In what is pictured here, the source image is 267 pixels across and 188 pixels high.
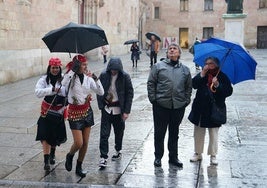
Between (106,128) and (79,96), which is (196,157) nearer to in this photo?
(106,128)

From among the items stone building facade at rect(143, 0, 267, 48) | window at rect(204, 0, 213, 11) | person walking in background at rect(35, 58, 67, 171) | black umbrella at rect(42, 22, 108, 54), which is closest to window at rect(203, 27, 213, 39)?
stone building facade at rect(143, 0, 267, 48)

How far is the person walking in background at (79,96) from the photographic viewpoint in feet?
19.3

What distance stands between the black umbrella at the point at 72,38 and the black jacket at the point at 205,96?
1593 mm

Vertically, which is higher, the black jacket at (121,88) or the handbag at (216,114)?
the black jacket at (121,88)

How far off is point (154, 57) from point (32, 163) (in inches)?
661

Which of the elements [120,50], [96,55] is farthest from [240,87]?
[120,50]

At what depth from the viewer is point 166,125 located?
21.4 ft

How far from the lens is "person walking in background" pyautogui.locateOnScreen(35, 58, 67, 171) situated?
6.07 metres

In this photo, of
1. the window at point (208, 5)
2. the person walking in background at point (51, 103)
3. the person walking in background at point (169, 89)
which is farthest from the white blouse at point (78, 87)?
the window at point (208, 5)

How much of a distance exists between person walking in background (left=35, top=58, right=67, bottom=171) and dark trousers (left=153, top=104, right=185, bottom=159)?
51.2 inches

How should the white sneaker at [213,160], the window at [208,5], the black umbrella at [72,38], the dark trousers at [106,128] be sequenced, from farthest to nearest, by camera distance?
the window at [208,5] < the white sneaker at [213,160] < the dark trousers at [106,128] < the black umbrella at [72,38]

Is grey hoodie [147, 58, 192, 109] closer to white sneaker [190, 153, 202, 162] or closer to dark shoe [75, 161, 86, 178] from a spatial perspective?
white sneaker [190, 153, 202, 162]

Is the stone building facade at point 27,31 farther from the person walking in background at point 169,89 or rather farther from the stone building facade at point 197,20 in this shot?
the stone building facade at point 197,20

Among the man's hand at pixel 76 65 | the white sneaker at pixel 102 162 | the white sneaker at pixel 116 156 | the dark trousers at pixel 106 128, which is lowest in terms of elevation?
the white sneaker at pixel 116 156
